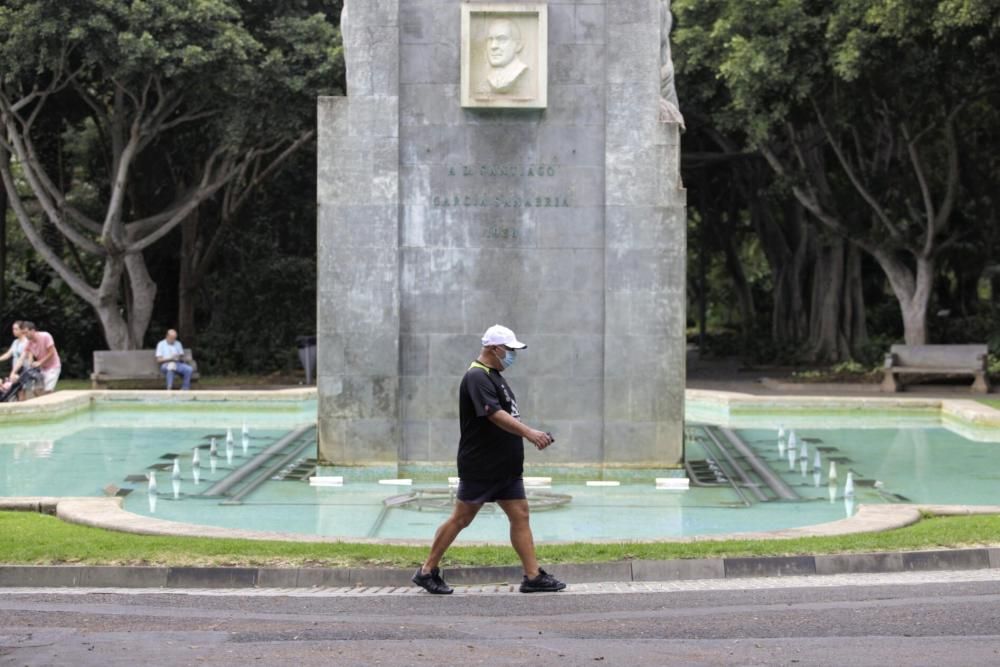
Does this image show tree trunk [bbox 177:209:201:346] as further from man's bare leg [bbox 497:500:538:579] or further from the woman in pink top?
man's bare leg [bbox 497:500:538:579]

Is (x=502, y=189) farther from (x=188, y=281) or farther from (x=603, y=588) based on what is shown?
(x=188, y=281)

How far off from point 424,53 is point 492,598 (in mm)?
8293

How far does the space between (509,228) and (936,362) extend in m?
16.4

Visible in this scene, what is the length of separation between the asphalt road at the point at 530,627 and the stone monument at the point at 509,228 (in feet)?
21.5

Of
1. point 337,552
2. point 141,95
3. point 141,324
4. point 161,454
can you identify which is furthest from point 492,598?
point 141,324

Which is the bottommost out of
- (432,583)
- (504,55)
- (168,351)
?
(432,583)

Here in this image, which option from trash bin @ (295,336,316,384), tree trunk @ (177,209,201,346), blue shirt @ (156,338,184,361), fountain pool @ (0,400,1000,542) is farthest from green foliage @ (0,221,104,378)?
fountain pool @ (0,400,1000,542)

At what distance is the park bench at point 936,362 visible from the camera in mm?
30641

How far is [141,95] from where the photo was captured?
3197 centimetres

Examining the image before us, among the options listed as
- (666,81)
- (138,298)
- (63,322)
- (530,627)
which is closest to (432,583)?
(530,627)

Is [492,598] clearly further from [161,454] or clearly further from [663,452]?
[161,454]

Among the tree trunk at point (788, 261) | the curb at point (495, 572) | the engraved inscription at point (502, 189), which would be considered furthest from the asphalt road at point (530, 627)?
the tree trunk at point (788, 261)

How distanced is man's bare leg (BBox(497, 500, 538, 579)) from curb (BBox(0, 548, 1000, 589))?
570 mm

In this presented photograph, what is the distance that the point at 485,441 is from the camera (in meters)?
10.5
